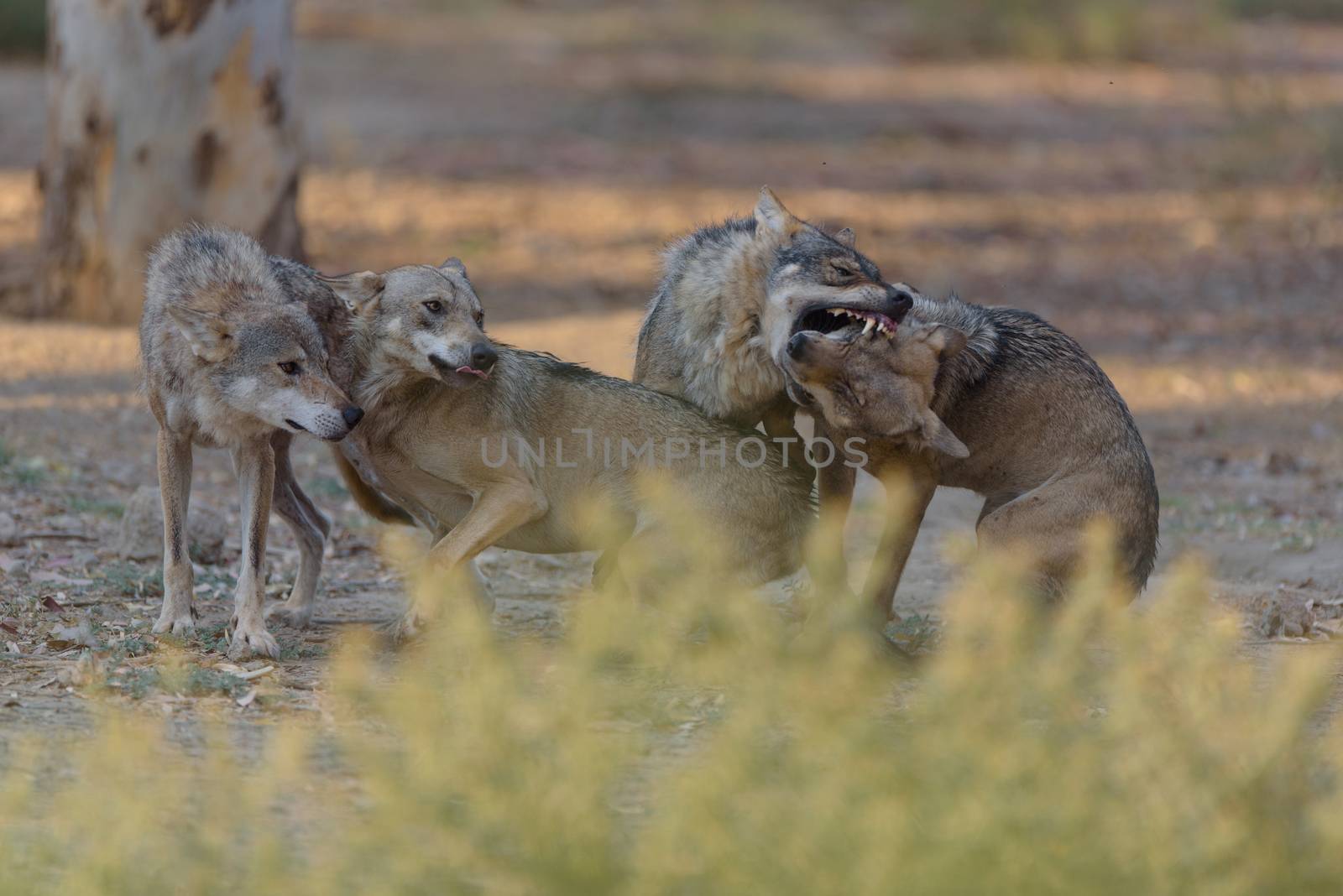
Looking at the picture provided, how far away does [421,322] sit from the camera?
664 cm

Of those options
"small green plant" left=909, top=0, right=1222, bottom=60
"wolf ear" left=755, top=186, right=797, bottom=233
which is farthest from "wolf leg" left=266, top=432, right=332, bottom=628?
"small green plant" left=909, top=0, right=1222, bottom=60

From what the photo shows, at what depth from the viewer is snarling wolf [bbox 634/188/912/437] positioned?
6824mm

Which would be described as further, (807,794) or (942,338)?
(942,338)

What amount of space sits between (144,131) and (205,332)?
21.5 ft

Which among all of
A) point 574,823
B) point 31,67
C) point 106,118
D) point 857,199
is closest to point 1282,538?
point 574,823

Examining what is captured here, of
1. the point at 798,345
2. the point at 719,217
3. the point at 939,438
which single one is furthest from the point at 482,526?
the point at 719,217

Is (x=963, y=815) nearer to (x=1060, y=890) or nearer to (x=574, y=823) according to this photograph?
(x=1060, y=890)

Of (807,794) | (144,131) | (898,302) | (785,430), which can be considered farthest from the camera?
(144,131)

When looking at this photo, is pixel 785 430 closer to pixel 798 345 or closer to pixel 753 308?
pixel 753 308

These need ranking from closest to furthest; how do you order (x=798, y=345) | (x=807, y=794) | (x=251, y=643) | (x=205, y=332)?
(x=807, y=794)
(x=251, y=643)
(x=205, y=332)
(x=798, y=345)

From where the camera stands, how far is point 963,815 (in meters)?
3.40

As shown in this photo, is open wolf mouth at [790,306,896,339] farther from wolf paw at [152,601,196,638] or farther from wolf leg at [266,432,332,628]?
wolf paw at [152,601,196,638]

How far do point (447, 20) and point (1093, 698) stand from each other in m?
24.9

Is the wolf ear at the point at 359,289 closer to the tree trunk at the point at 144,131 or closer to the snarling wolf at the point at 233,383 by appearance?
the snarling wolf at the point at 233,383
